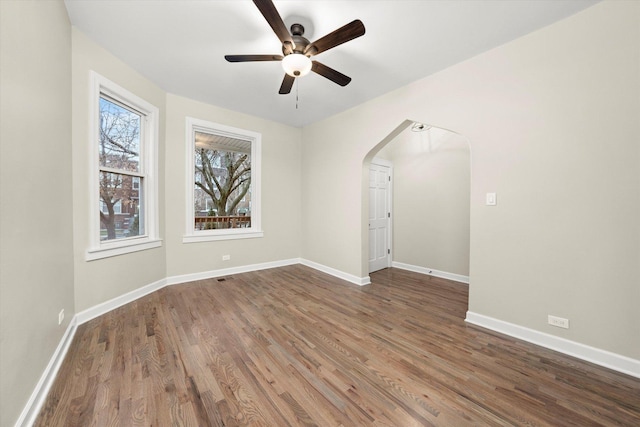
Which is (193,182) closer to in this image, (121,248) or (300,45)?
(121,248)

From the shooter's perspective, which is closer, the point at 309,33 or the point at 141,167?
the point at 309,33

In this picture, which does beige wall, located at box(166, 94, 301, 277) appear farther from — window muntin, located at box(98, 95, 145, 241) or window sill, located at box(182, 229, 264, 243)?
window muntin, located at box(98, 95, 145, 241)

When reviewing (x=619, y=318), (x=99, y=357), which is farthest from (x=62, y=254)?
(x=619, y=318)

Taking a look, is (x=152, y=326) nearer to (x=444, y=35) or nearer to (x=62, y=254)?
(x=62, y=254)

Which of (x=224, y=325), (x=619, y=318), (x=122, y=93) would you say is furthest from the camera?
(x=122, y=93)

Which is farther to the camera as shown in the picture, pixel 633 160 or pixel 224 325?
pixel 224 325

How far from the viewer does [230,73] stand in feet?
9.74

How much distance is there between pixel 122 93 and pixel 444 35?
3.63 m

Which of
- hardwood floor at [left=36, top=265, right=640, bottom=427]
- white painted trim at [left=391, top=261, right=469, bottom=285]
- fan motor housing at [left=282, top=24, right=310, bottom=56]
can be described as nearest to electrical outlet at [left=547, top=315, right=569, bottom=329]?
hardwood floor at [left=36, top=265, right=640, bottom=427]

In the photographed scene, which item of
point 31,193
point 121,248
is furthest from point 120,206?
point 31,193

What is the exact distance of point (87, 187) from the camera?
2.46 meters

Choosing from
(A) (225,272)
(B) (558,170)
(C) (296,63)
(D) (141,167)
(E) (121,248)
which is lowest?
(A) (225,272)

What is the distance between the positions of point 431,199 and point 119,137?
4935 millimetres

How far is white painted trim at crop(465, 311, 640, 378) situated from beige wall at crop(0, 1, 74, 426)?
3.54 m
